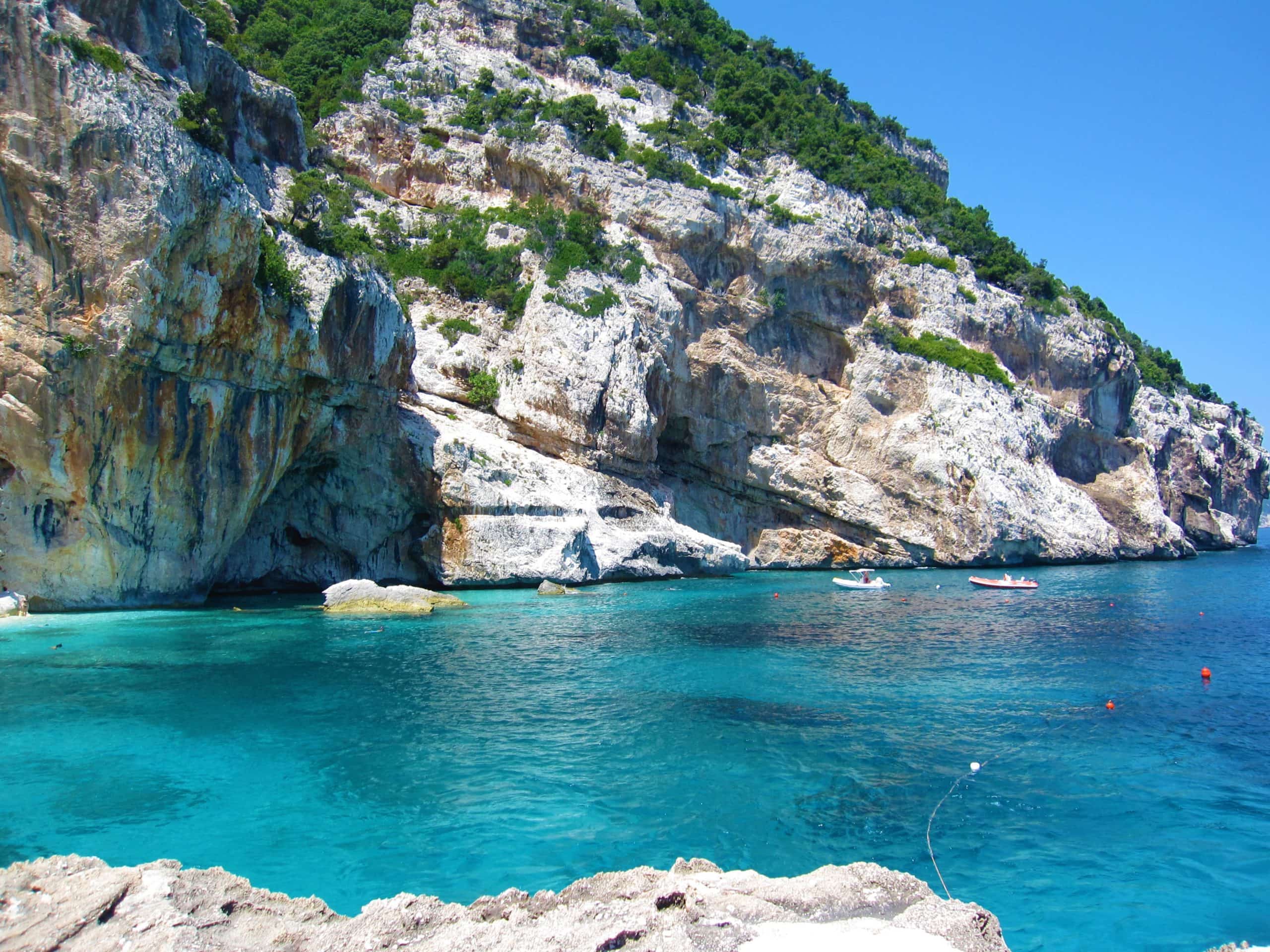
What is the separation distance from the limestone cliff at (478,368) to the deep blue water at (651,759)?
225 inches

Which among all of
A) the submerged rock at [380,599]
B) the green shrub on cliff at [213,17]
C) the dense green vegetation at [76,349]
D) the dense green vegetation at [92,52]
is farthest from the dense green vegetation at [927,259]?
the dense green vegetation at [76,349]

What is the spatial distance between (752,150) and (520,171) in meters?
15.2

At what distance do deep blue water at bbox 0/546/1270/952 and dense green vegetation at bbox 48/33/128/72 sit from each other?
1388cm

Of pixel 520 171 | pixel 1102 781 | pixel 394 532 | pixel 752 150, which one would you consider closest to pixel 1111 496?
pixel 752 150

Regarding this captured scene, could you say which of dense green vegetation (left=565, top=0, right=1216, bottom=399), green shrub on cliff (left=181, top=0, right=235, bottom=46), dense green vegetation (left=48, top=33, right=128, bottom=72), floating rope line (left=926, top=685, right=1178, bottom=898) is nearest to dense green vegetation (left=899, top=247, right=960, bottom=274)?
dense green vegetation (left=565, top=0, right=1216, bottom=399)

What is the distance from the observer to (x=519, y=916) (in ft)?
19.0

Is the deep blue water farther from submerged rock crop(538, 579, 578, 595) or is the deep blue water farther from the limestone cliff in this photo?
submerged rock crop(538, 579, 578, 595)

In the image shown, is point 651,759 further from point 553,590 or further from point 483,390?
point 483,390

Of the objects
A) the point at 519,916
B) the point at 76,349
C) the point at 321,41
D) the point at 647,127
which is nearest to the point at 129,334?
the point at 76,349

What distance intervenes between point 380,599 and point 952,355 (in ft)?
113

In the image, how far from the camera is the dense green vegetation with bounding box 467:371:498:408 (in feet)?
118

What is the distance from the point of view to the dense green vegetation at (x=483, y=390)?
36062 mm

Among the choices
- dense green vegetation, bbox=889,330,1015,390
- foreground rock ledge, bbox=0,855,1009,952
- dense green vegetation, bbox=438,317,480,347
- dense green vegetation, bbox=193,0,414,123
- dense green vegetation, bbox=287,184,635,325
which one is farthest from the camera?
dense green vegetation, bbox=193,0,414,123

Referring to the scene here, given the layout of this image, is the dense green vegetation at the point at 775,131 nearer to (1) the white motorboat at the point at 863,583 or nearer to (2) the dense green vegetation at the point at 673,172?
(2) the dense green vegetation at the point at 673,172
